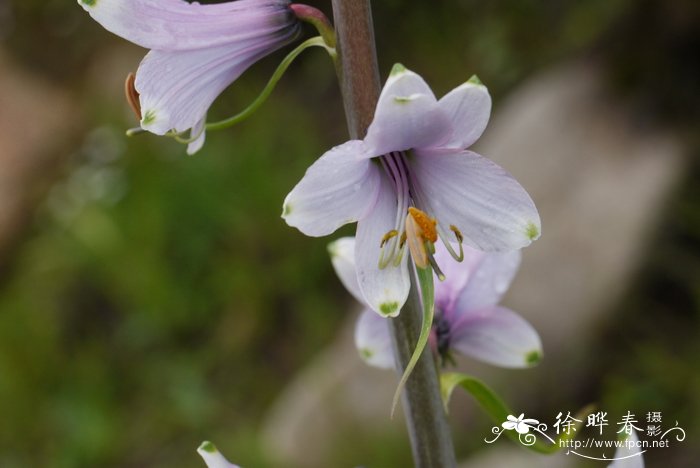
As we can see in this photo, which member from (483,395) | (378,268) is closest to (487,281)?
(483,395)

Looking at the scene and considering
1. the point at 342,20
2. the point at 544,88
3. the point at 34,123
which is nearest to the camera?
the point at 342,20

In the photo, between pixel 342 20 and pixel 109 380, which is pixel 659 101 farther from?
pixel 342 20

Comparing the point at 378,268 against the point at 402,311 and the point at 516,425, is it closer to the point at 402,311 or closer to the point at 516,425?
the point at 402,311

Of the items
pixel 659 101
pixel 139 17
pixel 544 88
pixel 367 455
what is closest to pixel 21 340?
pixel 367 455

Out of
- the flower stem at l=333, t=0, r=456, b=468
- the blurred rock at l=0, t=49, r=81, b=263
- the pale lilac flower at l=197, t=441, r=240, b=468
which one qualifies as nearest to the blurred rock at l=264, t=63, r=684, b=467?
the flower stem at l=333, t=0, r=456, b=468

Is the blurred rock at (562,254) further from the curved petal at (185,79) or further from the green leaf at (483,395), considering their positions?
the curved petal at (185,79)

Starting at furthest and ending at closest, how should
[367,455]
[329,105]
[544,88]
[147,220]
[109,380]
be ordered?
[329,105]
[147,220]
[109,380]
[544,88]
[367,455]

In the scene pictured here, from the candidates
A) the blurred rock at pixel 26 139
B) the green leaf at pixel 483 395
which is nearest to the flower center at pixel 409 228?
the green leaf at pixel 483 395
